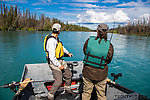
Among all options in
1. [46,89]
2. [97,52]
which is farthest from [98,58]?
[46,89]

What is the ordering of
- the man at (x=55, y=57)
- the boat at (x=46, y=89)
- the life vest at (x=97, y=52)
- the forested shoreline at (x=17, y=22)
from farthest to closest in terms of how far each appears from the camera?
the forested shoreline at (x=17, y=22)
the boat at (x=46, y=89)
the man at (x=55, y=57)
the life vest at (x=97, y=52)

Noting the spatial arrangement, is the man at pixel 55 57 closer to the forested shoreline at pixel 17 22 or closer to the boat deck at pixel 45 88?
the boat deck at pixel 45 88

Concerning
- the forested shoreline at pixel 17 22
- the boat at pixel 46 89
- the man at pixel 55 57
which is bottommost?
the boat at pixel 46 89

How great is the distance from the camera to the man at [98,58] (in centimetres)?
217

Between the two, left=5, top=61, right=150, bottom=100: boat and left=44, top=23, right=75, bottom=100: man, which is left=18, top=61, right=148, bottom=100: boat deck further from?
left=44, top=23, right=75, bottom=100: man

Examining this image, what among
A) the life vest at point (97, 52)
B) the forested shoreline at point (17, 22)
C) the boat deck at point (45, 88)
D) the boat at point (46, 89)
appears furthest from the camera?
the forested shoreline at point (17, 22)

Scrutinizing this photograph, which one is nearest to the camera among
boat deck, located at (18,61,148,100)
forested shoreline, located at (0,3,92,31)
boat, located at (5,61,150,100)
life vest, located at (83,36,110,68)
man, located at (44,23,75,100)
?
life vest, located at (83,36,110,68)

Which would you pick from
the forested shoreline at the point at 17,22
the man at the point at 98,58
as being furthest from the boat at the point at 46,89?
the forested shoreline at the point at 17,22

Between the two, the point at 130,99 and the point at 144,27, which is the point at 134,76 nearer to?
the point at 130,99

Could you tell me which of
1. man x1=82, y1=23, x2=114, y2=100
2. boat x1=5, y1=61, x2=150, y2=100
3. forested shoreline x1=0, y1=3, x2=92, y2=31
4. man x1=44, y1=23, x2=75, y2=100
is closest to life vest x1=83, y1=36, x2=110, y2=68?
man x1=82, y1=23, x2=114, y2=100

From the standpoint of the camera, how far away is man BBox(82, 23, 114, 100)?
2168 mm

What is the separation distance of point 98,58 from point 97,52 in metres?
0.12

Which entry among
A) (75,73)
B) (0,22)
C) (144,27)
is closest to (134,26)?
(144,27)

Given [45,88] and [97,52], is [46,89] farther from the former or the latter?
[97,52]
